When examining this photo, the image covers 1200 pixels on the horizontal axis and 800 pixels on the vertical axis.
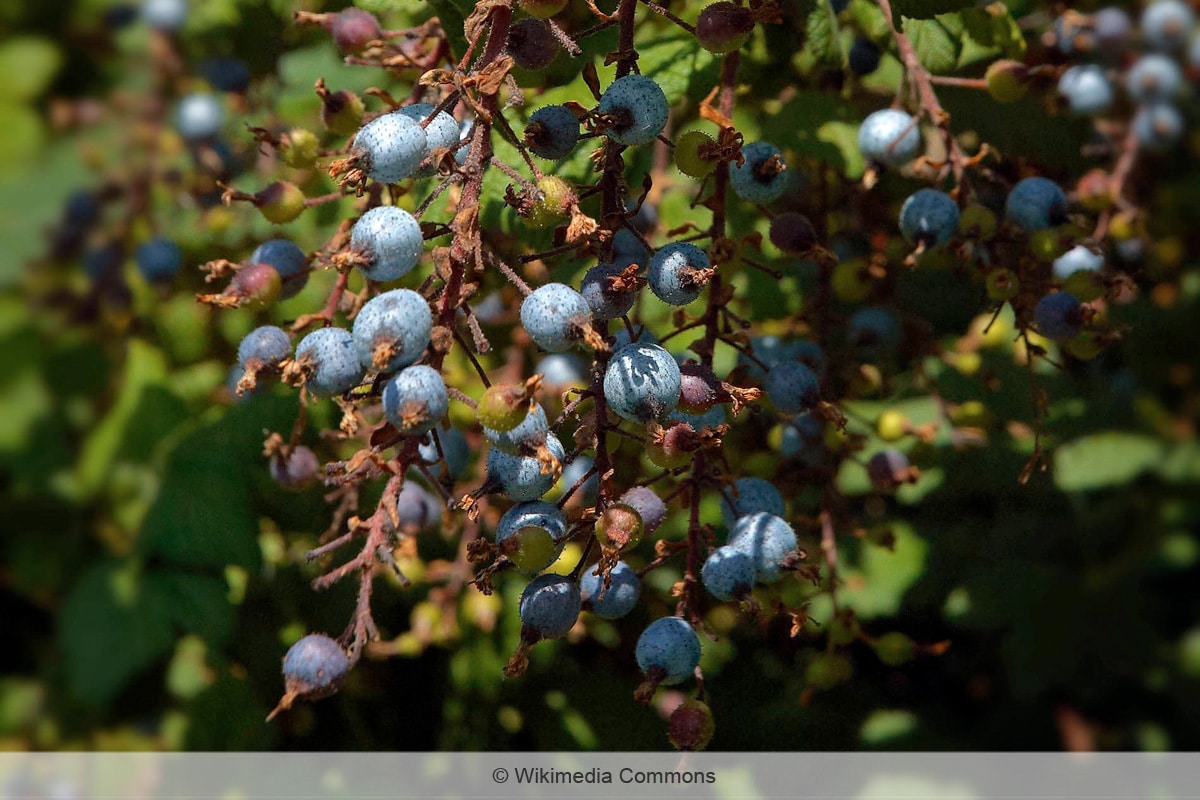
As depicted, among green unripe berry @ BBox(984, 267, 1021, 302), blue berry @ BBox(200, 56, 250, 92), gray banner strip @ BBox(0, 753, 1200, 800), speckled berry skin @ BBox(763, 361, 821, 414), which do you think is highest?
green unripe berry @ BBox(984, 267, 1021, 302)

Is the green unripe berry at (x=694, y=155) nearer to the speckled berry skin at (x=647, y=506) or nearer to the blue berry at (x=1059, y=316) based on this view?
the speckled berry skin at (x=647, y=506)

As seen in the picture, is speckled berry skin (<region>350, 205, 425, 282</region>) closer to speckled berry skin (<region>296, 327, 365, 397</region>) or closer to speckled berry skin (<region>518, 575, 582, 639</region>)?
speckled berry skin (<region>296, 327, 365, 397</region>)

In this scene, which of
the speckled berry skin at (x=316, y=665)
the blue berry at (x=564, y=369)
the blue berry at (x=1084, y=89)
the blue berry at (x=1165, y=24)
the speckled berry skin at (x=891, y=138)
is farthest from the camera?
the blue berry at (x=1165, y=24)

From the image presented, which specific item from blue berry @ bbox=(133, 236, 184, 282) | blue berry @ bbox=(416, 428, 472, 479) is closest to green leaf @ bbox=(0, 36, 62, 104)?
blue berry @ bbox=(133, 236, 184, 282)

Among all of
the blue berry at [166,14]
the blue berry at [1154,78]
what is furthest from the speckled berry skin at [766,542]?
the blue berry at [166,14]

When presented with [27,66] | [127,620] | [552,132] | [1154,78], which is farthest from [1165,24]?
[27,66]

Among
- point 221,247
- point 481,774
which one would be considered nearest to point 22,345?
point 221,247
